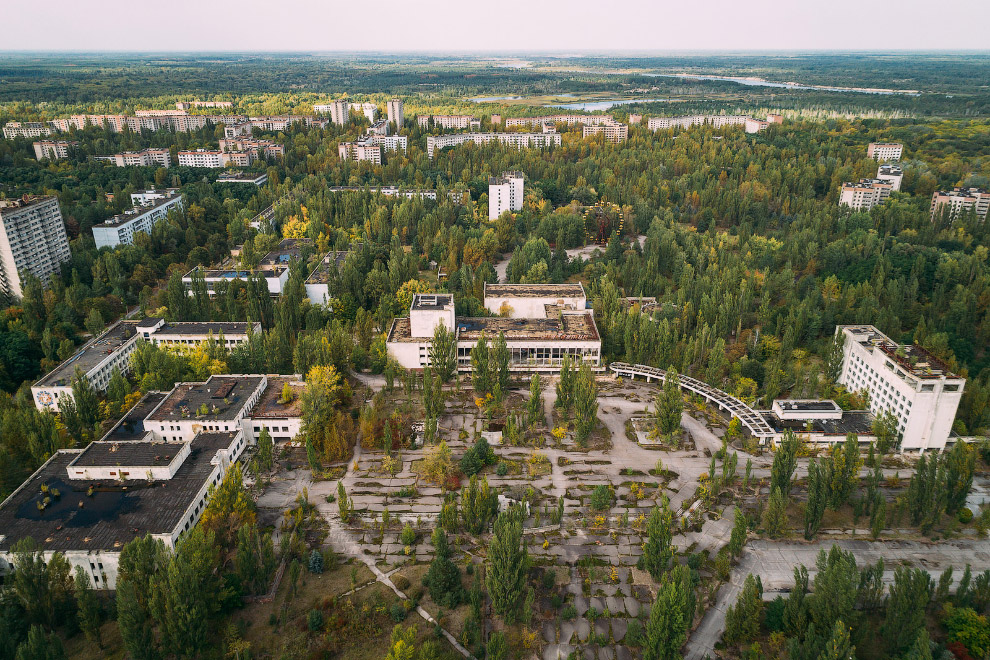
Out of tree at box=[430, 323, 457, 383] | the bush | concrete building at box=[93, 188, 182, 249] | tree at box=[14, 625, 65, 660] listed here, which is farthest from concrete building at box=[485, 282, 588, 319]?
concrete building at box=[93, 188, 182, 249]

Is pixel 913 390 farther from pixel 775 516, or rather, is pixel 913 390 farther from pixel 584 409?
pixel 584 409

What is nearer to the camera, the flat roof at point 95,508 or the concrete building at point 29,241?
the flat roof at point 95,508

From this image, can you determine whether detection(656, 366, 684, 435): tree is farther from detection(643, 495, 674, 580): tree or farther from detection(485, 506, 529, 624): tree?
detection(485, 506, 529, 624): tree

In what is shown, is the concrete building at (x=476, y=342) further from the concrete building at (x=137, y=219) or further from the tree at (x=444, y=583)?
the concrete building at (x=137, y=219)

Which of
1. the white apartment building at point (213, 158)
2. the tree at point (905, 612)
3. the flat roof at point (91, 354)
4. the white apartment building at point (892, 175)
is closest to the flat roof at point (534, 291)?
the flat roof at point (91, 354)

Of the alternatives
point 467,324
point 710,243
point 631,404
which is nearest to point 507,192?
point 710,243
